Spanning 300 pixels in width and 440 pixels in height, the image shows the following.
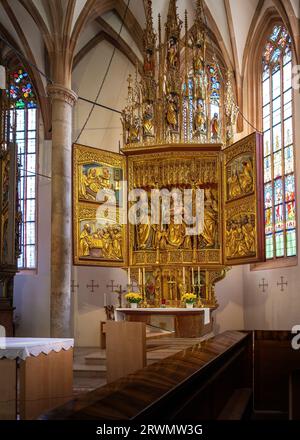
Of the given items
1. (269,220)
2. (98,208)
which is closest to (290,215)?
(269,220)

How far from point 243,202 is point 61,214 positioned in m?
4.50

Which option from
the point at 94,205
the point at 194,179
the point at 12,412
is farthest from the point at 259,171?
the point at 12,412

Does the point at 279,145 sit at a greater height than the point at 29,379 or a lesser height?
greater

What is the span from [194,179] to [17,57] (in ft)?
28.2

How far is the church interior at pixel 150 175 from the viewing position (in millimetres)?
14266

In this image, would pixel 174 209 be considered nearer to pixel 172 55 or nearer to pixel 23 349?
pixel 172 55

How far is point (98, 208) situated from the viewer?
14570 millimetres

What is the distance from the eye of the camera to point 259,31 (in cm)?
1770

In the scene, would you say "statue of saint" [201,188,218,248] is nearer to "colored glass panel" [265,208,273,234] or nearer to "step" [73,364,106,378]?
"colored glass panel" [265,208,273,234]

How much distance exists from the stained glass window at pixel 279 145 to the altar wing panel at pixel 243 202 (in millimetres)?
1921

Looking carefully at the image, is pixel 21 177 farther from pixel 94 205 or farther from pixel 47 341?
pixel 47 341

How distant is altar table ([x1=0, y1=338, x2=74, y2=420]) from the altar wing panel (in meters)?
7.08

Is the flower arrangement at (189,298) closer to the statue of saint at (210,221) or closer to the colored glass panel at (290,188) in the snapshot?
the statue of saint at (210,221)

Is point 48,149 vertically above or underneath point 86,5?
underneath
